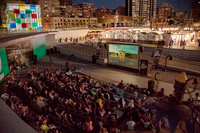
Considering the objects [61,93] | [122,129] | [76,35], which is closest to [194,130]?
[122,129]

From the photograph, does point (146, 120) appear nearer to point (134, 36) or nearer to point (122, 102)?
point (122, 102)

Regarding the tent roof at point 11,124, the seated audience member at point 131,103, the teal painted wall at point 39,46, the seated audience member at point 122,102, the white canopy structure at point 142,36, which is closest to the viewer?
the tent roof at point 11,124

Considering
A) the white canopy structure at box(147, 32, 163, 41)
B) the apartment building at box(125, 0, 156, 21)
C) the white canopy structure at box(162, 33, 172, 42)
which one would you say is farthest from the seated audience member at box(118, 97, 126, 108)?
the apartment building at box(125, 0, 156, 21)

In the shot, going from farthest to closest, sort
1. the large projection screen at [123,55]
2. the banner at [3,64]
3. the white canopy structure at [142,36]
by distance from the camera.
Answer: the white canopy structure at [142,36] < the large projection screen at [123,55] < the banner at [3,64]

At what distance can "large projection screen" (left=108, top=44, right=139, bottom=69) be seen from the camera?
49.2 feet

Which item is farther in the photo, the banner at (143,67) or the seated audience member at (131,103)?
the banner at (143,67)

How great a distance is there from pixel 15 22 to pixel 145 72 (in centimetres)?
2953

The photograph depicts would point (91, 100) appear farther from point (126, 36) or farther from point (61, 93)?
point (126, 36)

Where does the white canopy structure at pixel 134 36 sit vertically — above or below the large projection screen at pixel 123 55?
above

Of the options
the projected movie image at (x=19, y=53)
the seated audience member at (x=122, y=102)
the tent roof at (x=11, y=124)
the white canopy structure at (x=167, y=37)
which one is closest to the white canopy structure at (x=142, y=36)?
the white canopy structure at (x=167, y=37)

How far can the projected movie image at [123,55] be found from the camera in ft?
49.3

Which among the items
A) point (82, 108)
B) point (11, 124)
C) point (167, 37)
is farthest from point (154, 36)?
point (11, 124)

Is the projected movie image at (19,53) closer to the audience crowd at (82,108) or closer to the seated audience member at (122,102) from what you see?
the audience crowd at (82,108)

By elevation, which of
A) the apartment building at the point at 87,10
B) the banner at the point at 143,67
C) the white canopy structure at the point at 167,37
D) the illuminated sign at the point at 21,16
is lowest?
the banner at the point at 143,67
